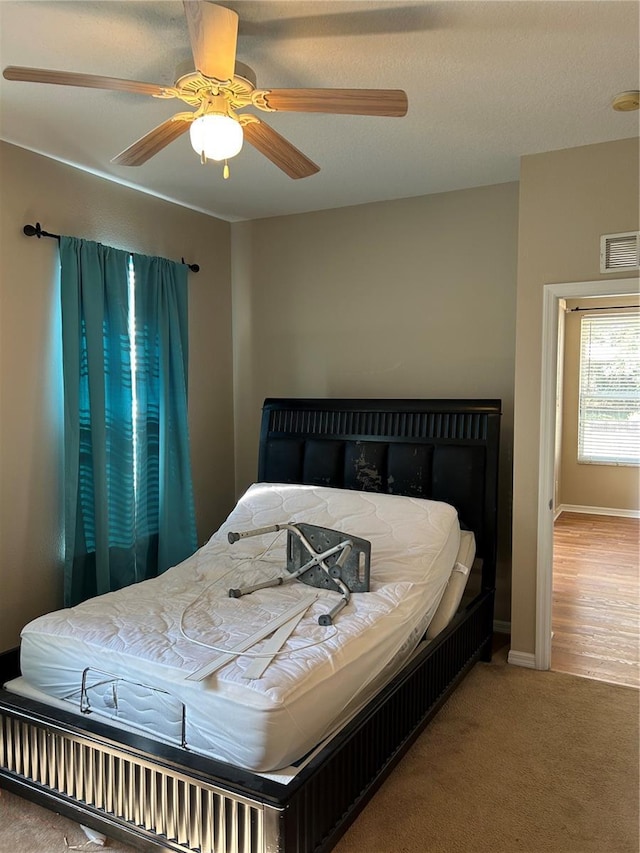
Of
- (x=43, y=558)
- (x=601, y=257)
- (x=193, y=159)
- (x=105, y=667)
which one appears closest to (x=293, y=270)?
(x=193, y=159)

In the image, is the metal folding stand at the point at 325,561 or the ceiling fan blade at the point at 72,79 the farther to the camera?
the metal folding stand at the point at 325,561

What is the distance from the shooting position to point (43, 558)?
3.25 m

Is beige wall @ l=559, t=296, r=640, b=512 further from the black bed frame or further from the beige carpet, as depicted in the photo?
the black bed frame

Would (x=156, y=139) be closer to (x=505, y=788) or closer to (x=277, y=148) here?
(x=277, y=148)

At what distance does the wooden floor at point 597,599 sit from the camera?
340 cm

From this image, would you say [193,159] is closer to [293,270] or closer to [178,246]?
[178,246]

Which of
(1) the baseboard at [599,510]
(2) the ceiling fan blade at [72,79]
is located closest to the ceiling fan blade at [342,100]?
(2) the ceiling fan blade at [72,79]

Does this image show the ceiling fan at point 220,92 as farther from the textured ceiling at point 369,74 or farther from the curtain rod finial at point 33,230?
the curtain rod finial at point 33,230

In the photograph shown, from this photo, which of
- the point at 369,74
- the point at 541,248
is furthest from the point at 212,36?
the point at 541,248

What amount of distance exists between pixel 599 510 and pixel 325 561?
5.25m

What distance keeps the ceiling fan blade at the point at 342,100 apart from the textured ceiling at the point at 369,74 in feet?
0.84

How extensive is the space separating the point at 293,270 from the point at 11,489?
2.27 m

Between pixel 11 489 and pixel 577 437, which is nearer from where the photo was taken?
pixel 11 489

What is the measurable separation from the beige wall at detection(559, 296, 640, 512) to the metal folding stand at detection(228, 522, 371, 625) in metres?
5.07
